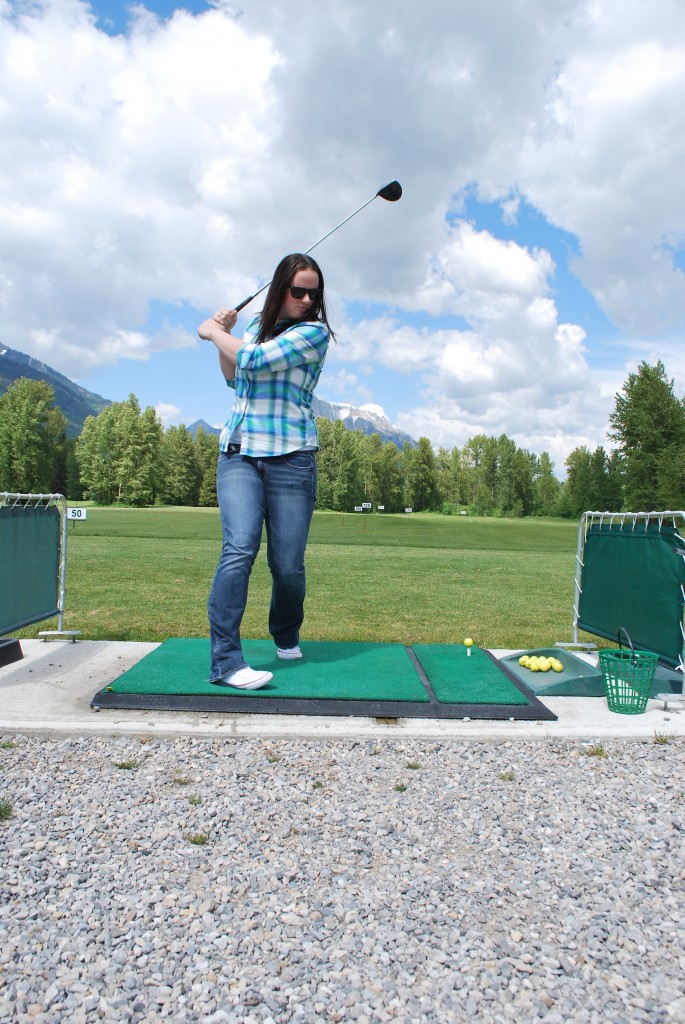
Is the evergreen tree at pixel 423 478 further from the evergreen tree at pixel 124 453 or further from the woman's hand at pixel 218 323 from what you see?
the woman's hand at pixel 218 323

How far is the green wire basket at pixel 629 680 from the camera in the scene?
14.3 feet

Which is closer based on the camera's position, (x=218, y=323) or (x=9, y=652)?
(x=218, y=323)

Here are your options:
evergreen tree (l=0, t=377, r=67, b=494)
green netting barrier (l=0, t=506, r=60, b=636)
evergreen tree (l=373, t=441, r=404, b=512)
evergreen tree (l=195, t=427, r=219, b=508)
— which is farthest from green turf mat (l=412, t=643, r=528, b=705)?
evergreen tree (l=373, t=441, r=404, b=512)

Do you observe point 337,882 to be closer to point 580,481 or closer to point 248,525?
point 248,525

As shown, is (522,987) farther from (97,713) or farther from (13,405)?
(13,405)

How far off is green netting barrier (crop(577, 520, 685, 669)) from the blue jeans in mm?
2343

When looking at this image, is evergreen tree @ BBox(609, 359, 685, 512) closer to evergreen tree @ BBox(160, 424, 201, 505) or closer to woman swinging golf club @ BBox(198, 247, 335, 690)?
evergreen tree @ BBox(160, 424, 201, 505)

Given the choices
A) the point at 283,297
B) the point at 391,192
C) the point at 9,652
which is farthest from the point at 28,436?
the point at 283,297

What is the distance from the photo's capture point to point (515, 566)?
18406 mm

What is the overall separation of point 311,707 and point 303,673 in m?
0.60

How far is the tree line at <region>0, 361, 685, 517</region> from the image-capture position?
56750 mm

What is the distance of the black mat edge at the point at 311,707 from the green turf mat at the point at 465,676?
0.09 metres

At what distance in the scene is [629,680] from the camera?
14.5ft

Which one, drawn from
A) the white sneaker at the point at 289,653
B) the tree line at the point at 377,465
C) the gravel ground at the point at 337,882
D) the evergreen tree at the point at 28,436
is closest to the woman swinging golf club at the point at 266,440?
the white sneaker at the point at 289,653
